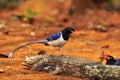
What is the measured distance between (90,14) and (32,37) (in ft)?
20.2

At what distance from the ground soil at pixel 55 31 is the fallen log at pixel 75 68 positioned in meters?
0.15

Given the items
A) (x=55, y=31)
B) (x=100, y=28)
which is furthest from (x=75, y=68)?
(x=100, y=28)

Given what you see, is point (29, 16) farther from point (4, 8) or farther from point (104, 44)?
point (104, 44)

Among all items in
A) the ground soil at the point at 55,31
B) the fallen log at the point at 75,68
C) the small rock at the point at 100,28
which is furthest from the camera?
the small rock at the point at 100,28

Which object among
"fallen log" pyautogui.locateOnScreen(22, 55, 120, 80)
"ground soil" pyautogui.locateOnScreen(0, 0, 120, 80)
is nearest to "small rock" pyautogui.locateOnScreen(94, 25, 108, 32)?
"ground soil" pyautogui.locateOnScreen(0, 0, 120, 80)

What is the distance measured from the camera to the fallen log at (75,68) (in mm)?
7043

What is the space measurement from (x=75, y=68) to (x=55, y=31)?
8.08 metres

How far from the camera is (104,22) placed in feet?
58.6

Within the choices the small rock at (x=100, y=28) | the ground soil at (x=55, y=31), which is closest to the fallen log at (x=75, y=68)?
the ground soil at (x=55, y=31)

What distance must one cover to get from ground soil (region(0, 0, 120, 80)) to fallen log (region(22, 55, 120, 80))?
0.15 metres

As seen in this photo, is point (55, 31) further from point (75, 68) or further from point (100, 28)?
point (75, 68)

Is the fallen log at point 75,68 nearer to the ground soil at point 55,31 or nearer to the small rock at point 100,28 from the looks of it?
the ground soil at point 55,31

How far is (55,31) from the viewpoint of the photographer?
15.3 m

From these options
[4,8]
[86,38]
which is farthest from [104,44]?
[4,8]
